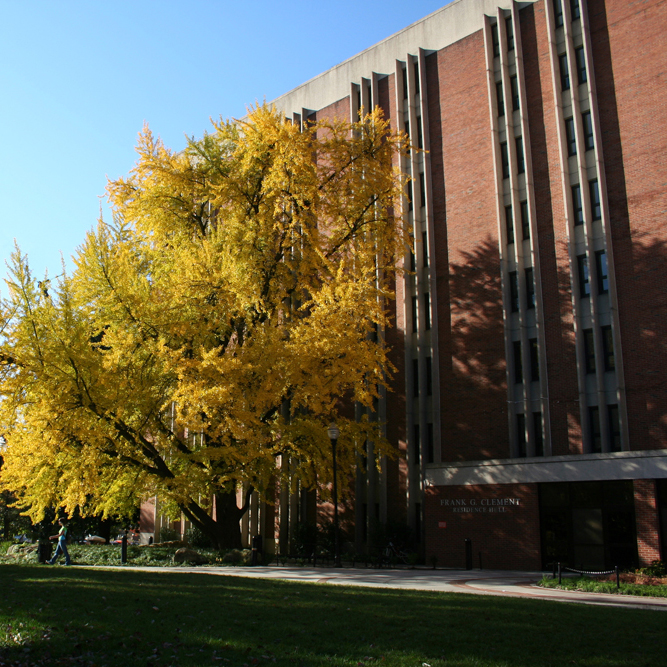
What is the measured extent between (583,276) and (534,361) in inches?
152

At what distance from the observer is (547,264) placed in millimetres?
27266

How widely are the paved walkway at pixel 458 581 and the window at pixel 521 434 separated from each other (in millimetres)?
5300

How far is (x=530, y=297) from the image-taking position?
27.8 m

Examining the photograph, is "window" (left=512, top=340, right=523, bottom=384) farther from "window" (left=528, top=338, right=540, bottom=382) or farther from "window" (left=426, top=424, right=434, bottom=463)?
"window" (left=426, top=424, right=434, bottom=463)

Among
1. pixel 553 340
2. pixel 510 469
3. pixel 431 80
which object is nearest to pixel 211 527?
pixel 510 469

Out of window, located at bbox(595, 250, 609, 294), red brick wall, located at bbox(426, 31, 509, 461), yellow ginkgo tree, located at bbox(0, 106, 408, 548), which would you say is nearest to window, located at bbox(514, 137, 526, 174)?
red brick wall, located at bbox(426, 31, 509, 461)

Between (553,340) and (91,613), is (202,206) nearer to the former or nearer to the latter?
(553,340)

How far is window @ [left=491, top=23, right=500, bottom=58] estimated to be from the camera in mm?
30672

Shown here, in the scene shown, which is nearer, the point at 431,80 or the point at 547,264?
the point at 547,264

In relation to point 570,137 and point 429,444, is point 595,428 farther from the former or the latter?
point 570,137

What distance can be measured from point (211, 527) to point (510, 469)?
1124cm

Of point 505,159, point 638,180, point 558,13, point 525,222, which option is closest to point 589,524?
point 525,222

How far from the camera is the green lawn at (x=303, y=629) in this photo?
25.6ft

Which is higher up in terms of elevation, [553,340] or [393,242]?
[393,242]
